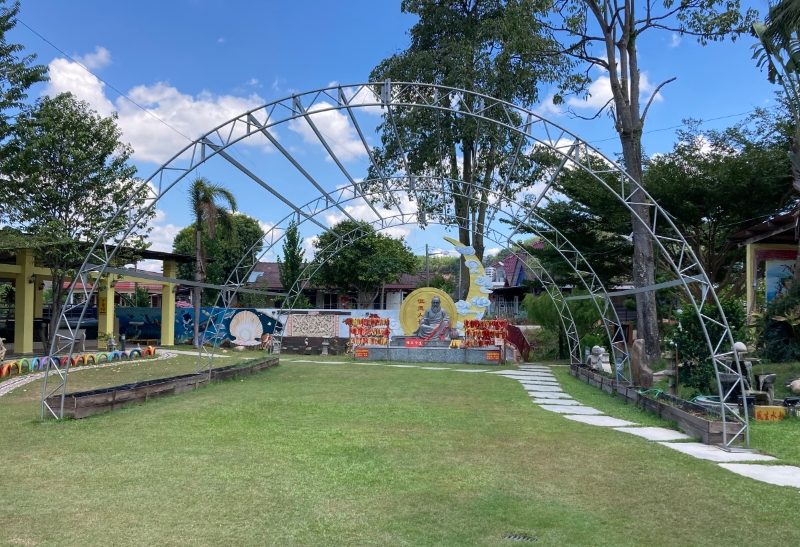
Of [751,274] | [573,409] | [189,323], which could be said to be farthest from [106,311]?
[751,274]

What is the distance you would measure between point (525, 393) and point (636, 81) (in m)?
8.54

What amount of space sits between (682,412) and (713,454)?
1602 mm

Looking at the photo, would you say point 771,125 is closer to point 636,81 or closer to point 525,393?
point 636,81

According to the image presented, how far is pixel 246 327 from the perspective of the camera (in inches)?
1035

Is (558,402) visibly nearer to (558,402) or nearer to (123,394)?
(558,402)

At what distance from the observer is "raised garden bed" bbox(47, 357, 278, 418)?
8.67 meters

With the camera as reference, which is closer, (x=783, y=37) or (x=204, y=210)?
(x=783, y=37)

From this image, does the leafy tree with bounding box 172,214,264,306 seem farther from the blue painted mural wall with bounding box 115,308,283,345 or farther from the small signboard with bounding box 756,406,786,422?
the small signboard with bounding box 756,406,786,422

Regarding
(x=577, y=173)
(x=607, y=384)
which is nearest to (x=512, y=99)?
(x=577, y=173)

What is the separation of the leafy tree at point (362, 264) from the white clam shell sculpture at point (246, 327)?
929 cm

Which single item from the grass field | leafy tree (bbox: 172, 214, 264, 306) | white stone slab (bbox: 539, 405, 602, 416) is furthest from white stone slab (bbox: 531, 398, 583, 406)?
leafy tree (bbox: 172, 214, 264, 306)

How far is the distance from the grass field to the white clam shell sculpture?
16.8 m

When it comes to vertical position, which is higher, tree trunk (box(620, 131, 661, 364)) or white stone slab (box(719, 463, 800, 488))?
tree trunk (box(620, 131, 661, 364))

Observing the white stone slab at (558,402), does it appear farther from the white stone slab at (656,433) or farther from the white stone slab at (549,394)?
the white stone slab at (656,433)
